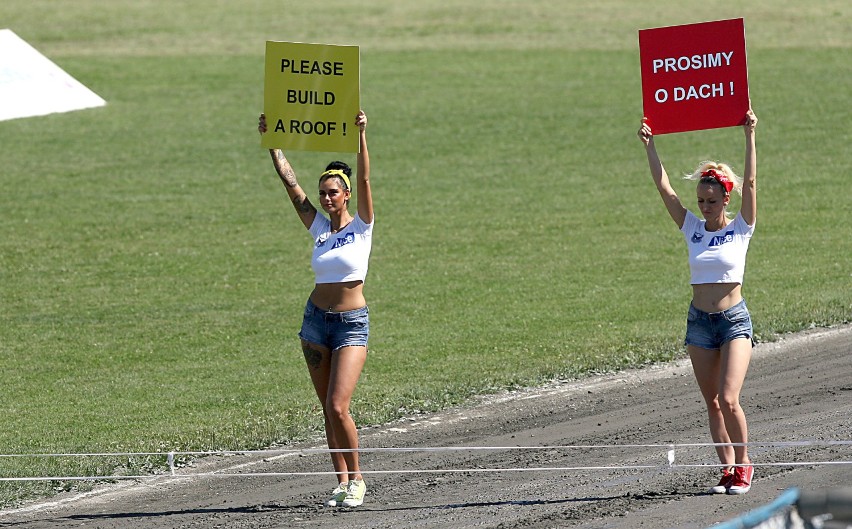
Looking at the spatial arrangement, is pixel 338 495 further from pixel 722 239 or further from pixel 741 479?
pixel 722 239

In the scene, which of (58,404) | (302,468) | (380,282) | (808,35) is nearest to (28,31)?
(808,35)

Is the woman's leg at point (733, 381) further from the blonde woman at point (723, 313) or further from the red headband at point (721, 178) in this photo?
the red headband at point (721, 178)

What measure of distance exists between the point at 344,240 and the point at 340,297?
16.4 inches

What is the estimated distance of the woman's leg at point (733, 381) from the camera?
29.8 feet

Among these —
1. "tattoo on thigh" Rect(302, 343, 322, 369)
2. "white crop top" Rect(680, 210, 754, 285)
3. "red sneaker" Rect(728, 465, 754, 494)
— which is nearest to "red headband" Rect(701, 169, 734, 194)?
"white crop top" Rect(680, 210, 754, 285)

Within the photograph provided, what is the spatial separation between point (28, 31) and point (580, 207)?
25.4 meters

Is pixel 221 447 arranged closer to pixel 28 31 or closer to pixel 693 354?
pixel 693 354

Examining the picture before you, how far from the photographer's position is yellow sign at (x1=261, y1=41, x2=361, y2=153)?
33.2ft

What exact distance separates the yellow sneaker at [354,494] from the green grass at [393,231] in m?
2.37

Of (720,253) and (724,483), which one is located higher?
(720,253)

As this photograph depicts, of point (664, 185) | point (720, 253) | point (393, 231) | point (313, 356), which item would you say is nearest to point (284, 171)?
point (313, 356)

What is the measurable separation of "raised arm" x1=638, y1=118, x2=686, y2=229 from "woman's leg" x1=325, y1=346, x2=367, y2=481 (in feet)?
7.93

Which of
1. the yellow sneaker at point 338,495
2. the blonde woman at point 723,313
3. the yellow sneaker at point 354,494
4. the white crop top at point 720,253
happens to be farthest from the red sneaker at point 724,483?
the yellow sneaker at point 338,495

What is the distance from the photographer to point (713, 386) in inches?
367
